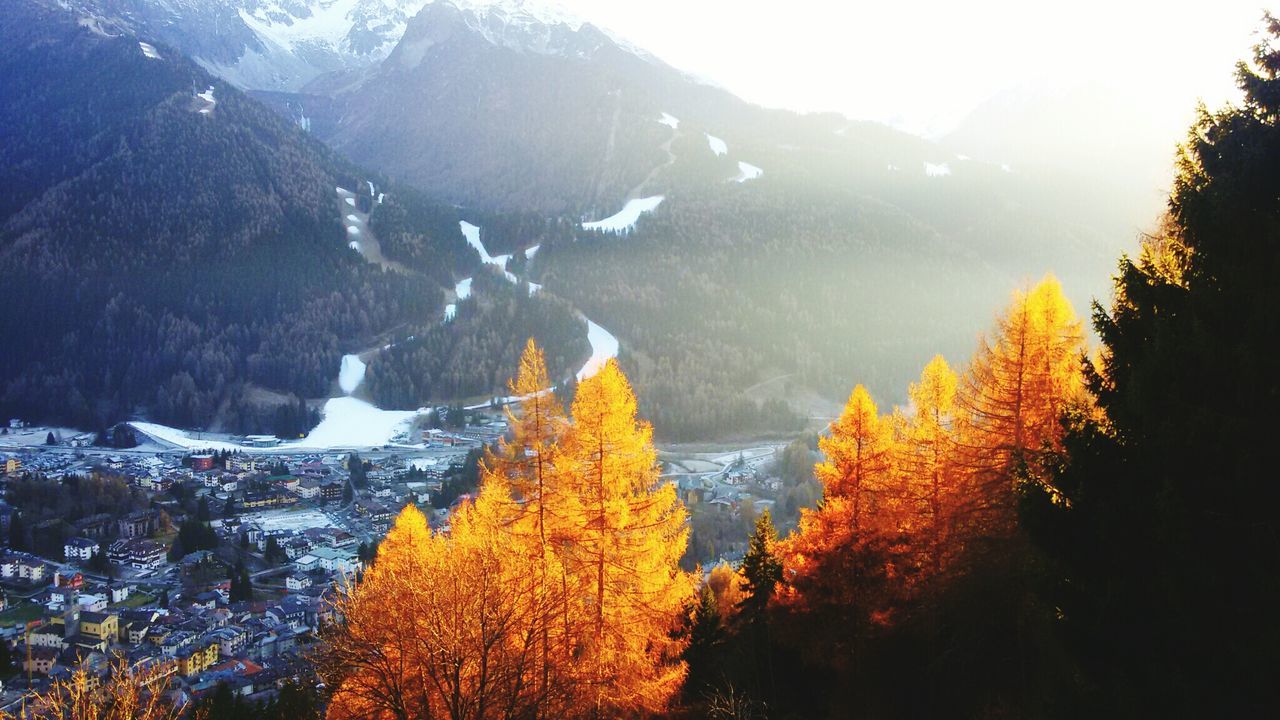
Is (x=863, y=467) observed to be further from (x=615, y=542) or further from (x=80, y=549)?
(x=80, y=549)

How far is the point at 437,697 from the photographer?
12.0 meters

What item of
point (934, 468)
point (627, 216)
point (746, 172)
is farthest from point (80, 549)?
point (746, 172)

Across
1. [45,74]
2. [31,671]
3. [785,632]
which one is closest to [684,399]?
[31,671]

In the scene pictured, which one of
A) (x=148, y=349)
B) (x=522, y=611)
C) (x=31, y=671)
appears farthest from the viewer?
(x=148, y=349)

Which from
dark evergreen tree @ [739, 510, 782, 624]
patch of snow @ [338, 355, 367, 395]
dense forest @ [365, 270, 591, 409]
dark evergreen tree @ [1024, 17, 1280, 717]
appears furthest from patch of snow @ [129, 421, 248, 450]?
dark evergreen tree @ [1024, 17, 1280, 717]

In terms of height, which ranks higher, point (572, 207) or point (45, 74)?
point (45, 74)

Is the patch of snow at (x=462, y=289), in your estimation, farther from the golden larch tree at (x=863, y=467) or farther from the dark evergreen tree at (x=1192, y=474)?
the dark evergreen tree at (x=1192, y=474)

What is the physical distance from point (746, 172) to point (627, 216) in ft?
125

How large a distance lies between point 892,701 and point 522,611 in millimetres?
9072

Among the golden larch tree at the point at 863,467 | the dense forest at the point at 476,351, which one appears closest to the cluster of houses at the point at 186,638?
the golden larch tree at the point at 863,467

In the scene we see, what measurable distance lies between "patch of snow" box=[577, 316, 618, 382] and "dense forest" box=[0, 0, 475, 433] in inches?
1228

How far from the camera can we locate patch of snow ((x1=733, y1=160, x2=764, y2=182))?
611 feet

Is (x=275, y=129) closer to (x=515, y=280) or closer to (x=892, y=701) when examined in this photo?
(x=515, y=280)

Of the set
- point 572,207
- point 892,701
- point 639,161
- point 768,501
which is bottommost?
point 768,501
